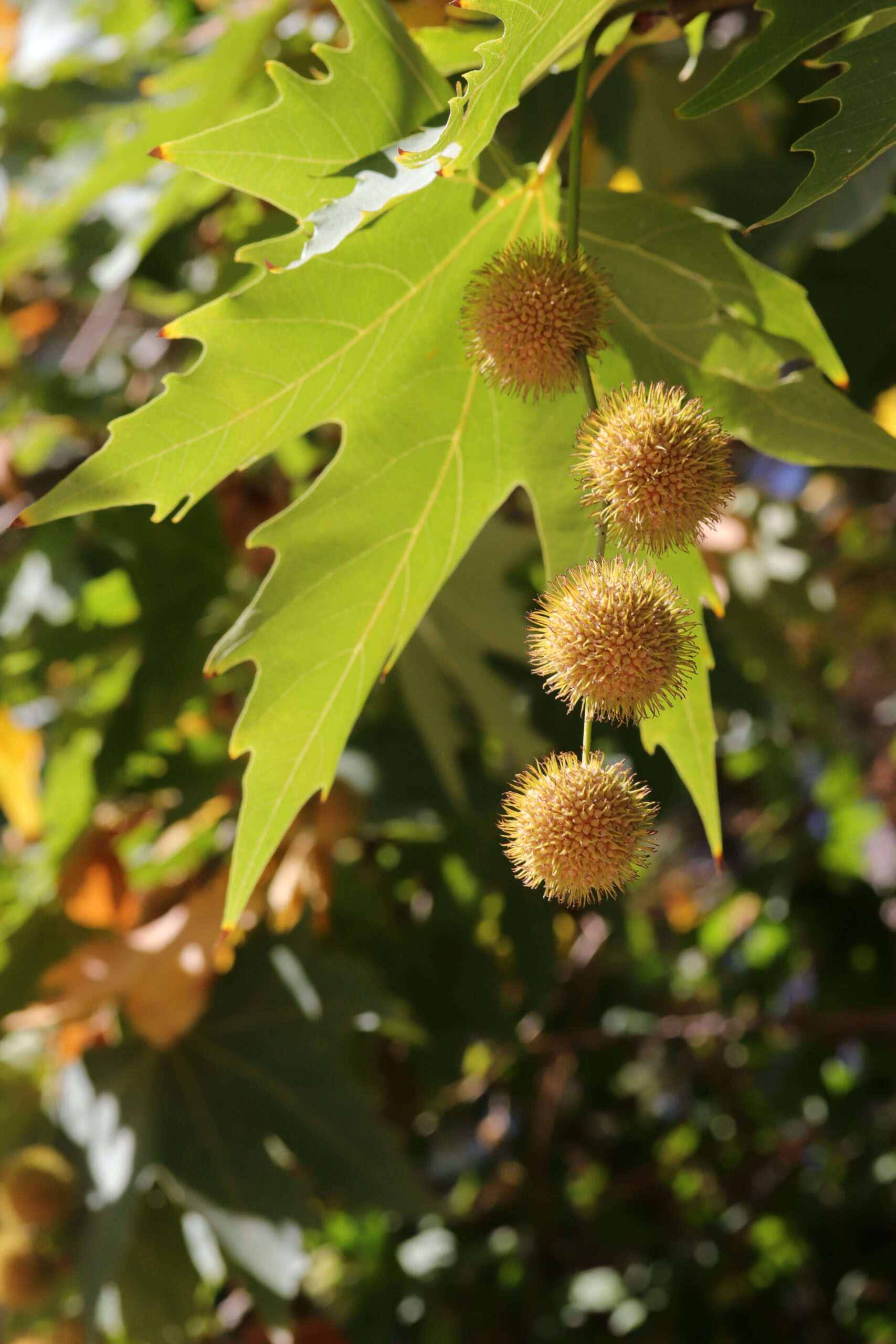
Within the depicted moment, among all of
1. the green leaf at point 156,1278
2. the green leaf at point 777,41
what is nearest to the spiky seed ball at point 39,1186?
the green leaf at point 156,1278

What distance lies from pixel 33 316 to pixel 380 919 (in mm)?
1890

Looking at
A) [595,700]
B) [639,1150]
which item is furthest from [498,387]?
[639,1150]

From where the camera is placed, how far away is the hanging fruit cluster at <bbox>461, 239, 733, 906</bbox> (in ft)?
2.58

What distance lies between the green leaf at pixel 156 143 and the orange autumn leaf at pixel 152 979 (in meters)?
1.21

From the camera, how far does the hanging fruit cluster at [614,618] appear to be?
0.79 metres

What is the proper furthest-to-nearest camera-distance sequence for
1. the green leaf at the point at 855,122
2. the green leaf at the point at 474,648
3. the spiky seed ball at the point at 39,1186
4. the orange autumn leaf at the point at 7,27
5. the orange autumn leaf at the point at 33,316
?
the orange autumn leaf at the point at 7,27, the orange autumn leaf at the point at 33,316, the spiky seed ball at the point at 39,1186, the green leaf at the point at 474,648, the green leaf at the point at 855,122

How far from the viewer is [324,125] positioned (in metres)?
0.97

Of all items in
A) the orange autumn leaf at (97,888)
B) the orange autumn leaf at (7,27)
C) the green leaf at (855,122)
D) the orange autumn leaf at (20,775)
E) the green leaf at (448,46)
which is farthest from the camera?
the orange autumn leaf at (7,27)

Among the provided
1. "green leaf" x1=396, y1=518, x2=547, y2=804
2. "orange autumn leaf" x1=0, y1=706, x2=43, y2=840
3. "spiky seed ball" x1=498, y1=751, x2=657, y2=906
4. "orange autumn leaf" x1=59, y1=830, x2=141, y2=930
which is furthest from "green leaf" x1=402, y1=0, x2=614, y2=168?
"orange autumn leaf" x1=0, y1=706, x2=43, y2=840

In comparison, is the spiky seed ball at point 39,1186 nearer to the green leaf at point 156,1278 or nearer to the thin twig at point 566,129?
the green leaf at point 156,1278

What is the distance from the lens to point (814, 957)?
299cm

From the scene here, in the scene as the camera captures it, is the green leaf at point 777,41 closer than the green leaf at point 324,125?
Yes

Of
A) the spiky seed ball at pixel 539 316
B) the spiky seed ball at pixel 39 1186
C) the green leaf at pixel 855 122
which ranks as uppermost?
the green leaf at pixel 855 122

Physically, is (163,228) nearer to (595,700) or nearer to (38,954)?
(38,954)
